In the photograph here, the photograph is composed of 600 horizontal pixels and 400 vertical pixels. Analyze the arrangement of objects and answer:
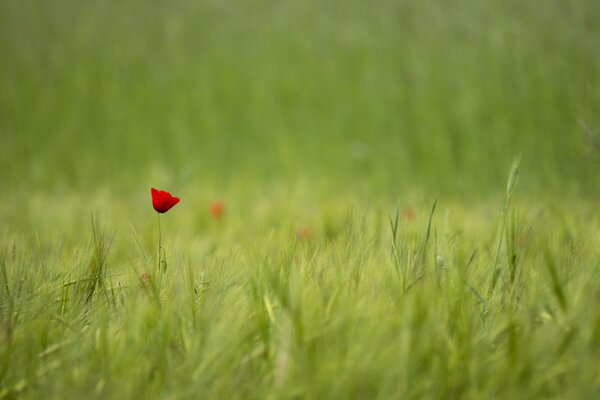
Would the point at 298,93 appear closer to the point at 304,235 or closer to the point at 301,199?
the point at 301,199

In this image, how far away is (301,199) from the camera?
6.85 feet

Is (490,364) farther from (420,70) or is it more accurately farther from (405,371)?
(420,70)

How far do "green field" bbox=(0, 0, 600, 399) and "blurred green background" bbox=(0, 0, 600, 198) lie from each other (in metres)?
0.01

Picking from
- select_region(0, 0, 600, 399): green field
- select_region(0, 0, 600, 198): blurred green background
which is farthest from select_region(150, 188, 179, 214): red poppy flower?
select_region(0, 0, 600, 198): blurred green background

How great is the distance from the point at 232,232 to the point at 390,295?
1.06 m

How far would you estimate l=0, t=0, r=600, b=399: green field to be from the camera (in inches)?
24.0

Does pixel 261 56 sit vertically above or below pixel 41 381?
above

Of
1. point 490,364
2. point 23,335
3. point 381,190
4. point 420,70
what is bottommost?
point 490,364

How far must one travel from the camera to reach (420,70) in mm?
2604

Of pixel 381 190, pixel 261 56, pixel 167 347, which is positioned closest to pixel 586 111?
pixel 381 190

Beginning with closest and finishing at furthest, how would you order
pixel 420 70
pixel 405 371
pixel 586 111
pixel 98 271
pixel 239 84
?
pixel 405 371 < pixel 98 271 < pixel 586 111 < pixel 420 70 < pixel 239 84

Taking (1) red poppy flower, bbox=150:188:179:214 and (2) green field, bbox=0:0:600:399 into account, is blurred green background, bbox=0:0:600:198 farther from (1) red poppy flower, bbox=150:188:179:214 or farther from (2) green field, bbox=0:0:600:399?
(1) red poppy flower, bbox=150:188:179:214

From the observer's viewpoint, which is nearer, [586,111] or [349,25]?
[586,111]

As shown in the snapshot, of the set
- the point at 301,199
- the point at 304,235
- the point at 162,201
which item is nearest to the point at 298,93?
the point at 301,199
